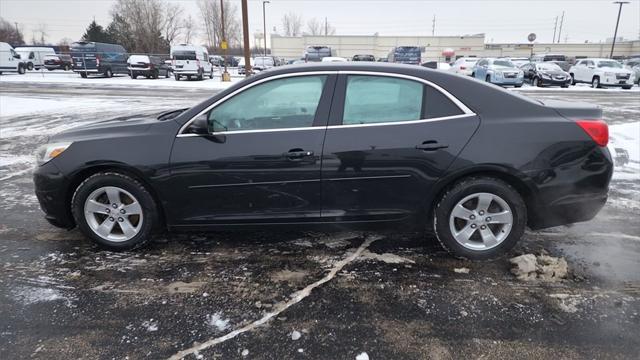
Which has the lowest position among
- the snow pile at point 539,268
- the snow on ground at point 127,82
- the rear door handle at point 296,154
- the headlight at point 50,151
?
the snow pile at point 539,268

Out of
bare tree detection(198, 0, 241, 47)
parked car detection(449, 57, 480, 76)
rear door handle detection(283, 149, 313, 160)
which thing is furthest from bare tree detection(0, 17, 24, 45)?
rear door handle detection(283, 149, 313, 160)

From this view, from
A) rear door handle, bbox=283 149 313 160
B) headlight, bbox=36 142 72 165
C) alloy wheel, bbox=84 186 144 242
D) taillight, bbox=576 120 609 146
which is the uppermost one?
taillight, bbox=576 120 609 146

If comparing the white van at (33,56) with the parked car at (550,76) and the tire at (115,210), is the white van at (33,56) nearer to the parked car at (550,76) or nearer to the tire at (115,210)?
the parked car at (550,76)

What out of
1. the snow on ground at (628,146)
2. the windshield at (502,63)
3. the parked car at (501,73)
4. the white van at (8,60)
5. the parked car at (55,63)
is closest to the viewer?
the snow on ground at (628,146)

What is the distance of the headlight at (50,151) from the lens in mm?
3736

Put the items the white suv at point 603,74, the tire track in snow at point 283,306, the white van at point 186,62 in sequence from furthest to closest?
the white van at point 186,62 → the white suv at point 603,74 → the tire track in snow at point 283,306

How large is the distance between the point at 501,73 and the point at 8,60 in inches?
1336

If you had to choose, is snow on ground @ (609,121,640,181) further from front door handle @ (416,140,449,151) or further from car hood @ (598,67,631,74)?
car hood @ (598,67,631,74)

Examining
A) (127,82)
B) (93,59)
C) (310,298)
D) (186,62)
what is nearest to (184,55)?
(186,62)

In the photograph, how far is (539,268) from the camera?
352 cm

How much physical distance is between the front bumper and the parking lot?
315mm

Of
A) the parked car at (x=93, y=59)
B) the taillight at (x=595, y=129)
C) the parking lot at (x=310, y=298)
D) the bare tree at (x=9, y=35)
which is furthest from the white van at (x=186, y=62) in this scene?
the bare tree at (x=9, y=35)

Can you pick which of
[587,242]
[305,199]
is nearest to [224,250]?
[305,199]

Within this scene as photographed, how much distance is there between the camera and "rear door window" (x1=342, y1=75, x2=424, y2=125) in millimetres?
3514
